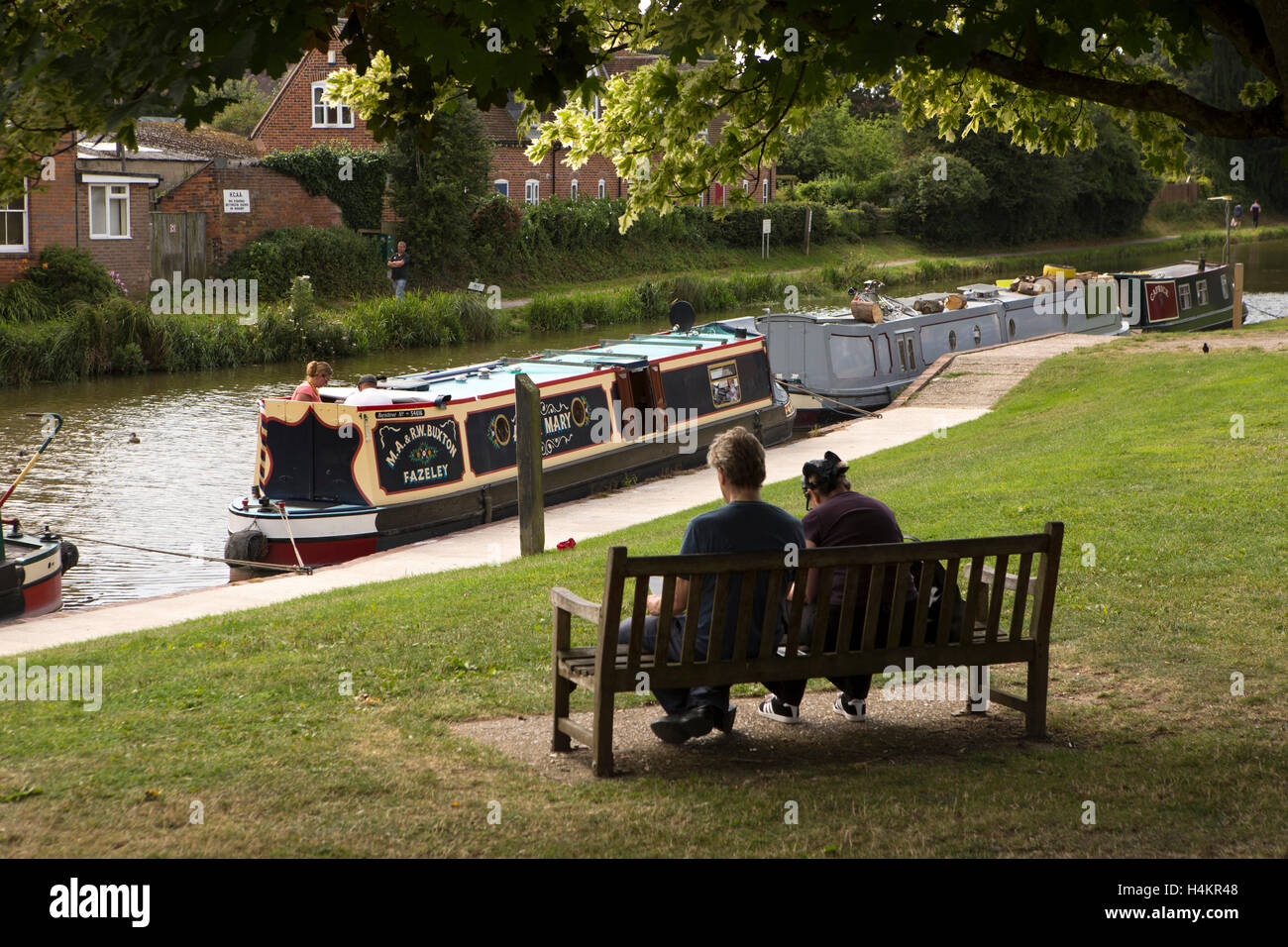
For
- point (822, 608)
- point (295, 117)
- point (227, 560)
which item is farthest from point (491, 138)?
point (822, 608)

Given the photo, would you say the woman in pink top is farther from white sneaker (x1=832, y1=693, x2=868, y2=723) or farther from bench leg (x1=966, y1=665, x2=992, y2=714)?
bench leg (x1=966, y1=665, x2=992, y2=714)

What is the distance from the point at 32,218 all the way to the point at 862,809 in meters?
29.5

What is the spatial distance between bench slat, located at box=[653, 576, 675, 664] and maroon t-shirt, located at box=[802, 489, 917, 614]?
0.86 meters

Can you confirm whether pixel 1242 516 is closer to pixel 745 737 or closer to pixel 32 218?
pixel 745 737

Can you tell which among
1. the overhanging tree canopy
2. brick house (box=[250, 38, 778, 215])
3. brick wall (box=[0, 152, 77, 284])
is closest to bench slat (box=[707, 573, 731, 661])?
the overhanging tree canopy

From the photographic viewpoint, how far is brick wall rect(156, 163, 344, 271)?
35.8m

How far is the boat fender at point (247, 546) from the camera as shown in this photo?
1405cm

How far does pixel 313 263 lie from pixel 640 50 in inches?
1142

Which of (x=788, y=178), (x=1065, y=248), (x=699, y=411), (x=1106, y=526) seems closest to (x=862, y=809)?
(x=1106, y=526)

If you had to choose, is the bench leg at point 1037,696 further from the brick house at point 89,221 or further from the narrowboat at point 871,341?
the brick house at point 89,221

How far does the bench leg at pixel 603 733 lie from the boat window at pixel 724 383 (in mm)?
15604

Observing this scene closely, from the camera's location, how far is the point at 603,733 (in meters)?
5.24

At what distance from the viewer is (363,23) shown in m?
5.65

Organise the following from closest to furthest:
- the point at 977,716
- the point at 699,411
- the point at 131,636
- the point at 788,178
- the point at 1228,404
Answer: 1. the point at 977,716
2. the point at 131,636
3. the point at 1228,404
4. the point at 699,411
5. the point at 788,178
